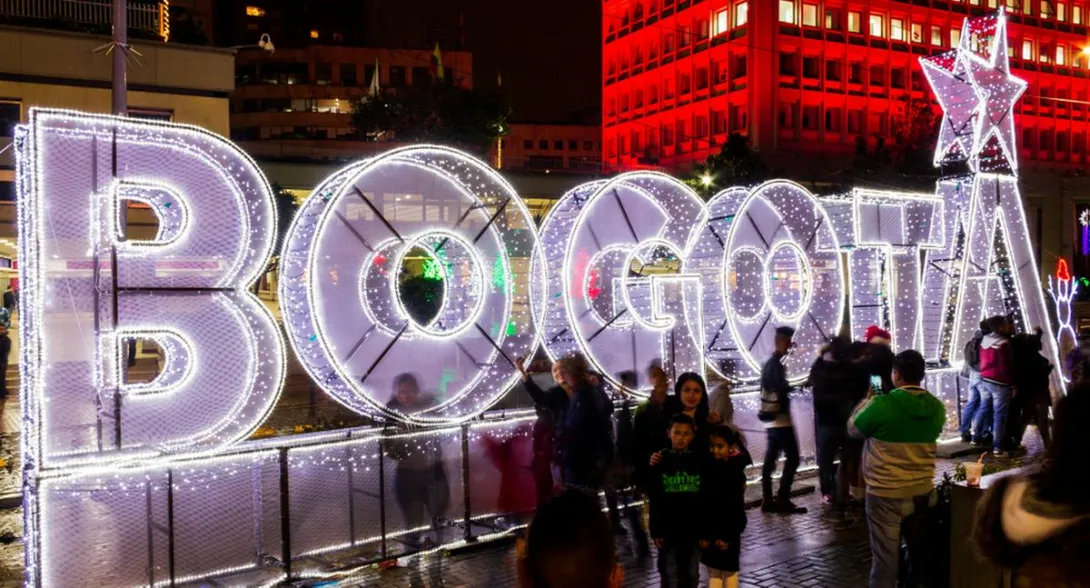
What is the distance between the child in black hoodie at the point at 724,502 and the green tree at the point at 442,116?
2897 centimetres

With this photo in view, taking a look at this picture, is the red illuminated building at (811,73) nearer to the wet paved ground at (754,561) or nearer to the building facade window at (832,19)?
the building facade window at (832,19)

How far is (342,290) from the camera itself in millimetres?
8172

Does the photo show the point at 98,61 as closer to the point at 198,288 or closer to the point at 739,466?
the point at 198,288

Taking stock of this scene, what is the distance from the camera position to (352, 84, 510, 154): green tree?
3447cm

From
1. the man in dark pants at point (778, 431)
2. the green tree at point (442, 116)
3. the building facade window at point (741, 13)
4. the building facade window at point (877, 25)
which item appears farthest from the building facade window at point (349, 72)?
the man in dark pants at point (778, 431)

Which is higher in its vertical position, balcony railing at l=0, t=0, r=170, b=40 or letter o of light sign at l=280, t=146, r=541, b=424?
balcony railing at l=0, t=0, r=170, b=40

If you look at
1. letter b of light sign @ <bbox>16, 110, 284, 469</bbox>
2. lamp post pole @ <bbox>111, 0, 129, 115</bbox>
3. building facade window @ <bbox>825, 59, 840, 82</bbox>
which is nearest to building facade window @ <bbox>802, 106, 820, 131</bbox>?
building facade window @ <bbox>825, 59, 840, 82</bbox>

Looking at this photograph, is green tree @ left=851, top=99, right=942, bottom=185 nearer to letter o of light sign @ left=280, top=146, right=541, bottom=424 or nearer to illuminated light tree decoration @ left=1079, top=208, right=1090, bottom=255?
illuminated light tree decoration @ left=1079, top=208, right=1090, bottom=255

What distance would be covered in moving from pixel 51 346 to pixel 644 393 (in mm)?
5799

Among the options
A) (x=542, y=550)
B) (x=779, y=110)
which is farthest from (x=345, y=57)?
(x=542, y=550)

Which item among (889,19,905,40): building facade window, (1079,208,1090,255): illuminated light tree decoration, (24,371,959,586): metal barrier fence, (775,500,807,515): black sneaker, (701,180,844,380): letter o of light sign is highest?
(889,19,905,40): building facade window

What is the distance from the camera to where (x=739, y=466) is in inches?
239

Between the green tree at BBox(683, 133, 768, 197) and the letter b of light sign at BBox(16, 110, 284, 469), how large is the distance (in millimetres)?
33098

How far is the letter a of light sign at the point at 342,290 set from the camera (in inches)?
279
